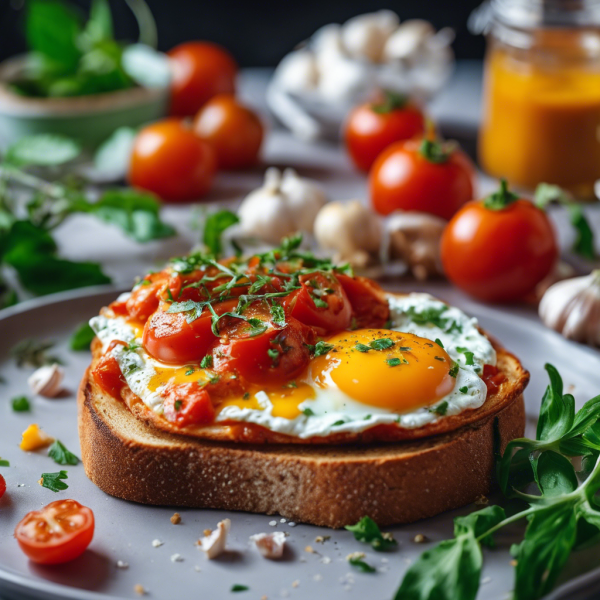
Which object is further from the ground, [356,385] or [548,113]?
[548,113]

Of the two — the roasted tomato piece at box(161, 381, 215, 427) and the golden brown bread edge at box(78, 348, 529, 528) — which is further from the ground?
the roasted tomato piece at box(161, 381, 215, 427)

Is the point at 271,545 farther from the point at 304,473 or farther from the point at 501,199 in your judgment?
the point at 501,199

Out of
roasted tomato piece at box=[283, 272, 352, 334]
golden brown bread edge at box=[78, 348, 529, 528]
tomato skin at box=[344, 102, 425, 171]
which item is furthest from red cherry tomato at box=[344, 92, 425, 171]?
golden brown bread edge at box=[78, 348, 529, 528]

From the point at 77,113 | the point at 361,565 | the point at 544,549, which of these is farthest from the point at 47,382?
the point at 77,113

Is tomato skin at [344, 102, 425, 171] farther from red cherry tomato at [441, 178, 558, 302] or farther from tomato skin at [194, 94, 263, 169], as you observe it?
red cherry tomato at [441, 178, 558, 302]

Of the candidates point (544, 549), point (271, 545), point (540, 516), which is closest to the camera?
point (544, 549)

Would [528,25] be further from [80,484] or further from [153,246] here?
[80,484]

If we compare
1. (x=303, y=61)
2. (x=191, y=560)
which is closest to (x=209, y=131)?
(x=303, y=61)
